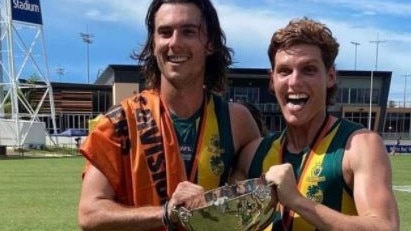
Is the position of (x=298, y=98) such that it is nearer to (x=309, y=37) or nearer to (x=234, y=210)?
(x=309, y=37)

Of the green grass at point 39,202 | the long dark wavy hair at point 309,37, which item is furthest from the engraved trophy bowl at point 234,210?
the green grass at point 39,202

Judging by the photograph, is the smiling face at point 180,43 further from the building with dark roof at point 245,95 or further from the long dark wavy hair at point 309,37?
the building with dark roof at point 245,95

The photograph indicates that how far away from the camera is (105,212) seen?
8.16ft

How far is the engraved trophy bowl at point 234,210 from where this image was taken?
→ 2.06 metres

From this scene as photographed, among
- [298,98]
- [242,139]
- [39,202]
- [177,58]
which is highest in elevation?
[177,58]

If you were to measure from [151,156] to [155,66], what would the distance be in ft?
1.70

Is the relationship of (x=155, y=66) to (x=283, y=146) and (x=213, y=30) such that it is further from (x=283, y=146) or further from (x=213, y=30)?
(x=283, y=146)

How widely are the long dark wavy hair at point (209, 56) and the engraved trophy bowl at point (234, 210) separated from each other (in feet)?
2.81

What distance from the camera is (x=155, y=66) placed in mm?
2932

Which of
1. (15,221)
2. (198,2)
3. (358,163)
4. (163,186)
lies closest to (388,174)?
(358,163)

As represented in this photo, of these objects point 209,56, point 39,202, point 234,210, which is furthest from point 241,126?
point 39,202

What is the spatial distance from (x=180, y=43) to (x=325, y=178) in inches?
31.0

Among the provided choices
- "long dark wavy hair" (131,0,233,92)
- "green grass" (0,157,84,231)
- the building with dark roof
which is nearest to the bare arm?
"long dark wavy hair" (131,0,233,92)

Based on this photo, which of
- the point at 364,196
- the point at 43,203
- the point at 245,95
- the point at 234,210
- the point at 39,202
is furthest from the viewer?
the point at 245,95
